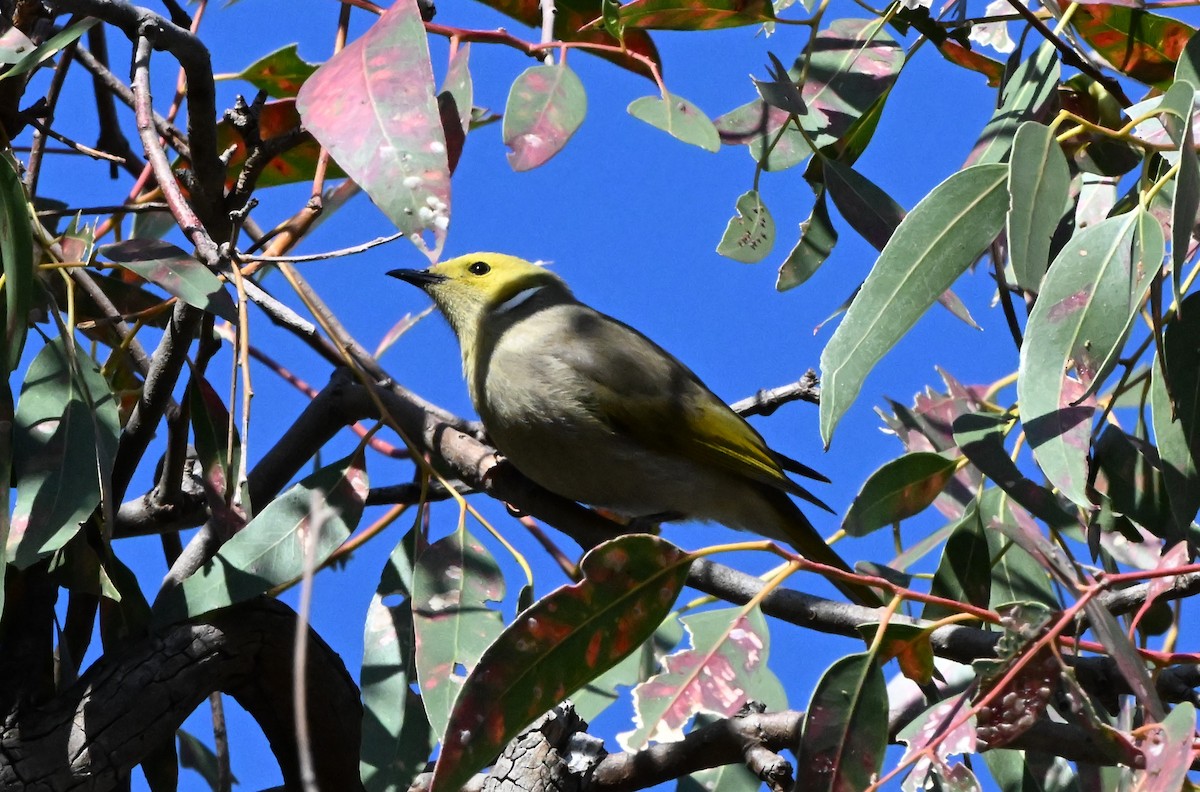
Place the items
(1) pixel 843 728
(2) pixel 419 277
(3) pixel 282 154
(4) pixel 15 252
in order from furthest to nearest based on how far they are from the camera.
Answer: (2) pixel 419 277, (3) pixel 282 154, (4) pixel 15 252, (1) pixel 843 728

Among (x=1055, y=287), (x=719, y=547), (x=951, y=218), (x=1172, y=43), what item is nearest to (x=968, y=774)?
(x=719, y=547)

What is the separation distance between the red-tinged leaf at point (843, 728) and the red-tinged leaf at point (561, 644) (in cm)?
27

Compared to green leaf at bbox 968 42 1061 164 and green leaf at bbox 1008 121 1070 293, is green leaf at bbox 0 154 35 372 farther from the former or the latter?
green leaf at bbox 968 42 1061 164

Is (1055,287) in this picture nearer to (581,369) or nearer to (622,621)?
(622,621)

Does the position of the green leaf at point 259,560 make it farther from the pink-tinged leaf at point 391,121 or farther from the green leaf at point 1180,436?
the green leaf at point 1180,436

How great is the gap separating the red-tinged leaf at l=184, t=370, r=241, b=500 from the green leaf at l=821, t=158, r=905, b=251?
1325 millimetres

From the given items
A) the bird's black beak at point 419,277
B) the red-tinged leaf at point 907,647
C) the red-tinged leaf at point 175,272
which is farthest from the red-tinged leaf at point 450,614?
the bird's black beak at point 419,277

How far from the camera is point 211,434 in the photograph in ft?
9.04

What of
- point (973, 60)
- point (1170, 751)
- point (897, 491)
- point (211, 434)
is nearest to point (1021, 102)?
point (973, 60)

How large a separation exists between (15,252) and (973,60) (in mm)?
2237

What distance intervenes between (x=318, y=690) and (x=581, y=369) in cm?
120

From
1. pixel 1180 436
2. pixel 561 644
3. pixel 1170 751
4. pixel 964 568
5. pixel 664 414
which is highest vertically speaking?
pixel 664 414

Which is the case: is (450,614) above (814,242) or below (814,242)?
below

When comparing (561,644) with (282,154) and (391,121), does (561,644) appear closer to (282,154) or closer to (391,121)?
(391,121)
